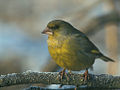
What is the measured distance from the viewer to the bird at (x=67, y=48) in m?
4.34

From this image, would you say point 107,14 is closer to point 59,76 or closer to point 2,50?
point 2,50

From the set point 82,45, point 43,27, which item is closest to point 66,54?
point 82,45

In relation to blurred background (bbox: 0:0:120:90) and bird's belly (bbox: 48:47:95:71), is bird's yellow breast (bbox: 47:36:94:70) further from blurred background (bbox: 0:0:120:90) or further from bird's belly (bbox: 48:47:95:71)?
blurred background (bbox: 0:0:120:90)

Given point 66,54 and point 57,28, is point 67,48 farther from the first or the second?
point 57,28

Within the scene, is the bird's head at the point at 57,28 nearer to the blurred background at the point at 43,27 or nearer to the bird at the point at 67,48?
the bird at the point at 67,48

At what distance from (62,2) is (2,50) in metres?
2.93

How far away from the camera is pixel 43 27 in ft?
32.9

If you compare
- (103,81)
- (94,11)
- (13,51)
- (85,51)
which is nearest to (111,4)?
(94,11)

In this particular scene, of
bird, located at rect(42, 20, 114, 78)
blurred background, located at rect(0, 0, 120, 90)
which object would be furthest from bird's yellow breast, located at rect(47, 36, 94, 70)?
blurred background, located at rect(0, 0, 120, 90)

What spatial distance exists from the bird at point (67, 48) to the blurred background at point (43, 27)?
154cm

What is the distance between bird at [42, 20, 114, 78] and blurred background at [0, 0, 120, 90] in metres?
1.54

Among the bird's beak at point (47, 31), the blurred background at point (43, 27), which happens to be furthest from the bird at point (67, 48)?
the blurred background at point (43, 27)

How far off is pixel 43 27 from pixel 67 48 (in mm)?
5717

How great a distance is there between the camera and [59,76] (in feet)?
13.0
